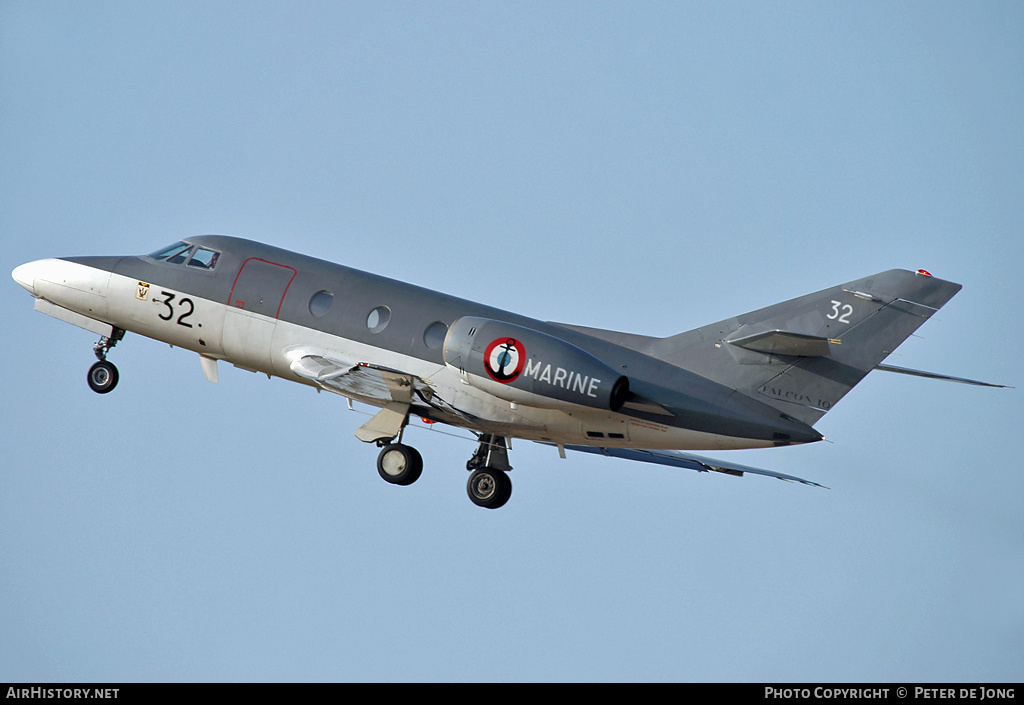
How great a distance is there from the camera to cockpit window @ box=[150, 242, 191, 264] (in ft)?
77.6

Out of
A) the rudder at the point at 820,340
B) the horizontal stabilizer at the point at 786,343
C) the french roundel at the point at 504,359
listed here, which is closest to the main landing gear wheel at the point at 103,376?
the french roundel at the point at 504,359

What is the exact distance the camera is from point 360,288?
22.0 meters

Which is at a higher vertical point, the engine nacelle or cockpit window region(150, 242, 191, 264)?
cockpit window region(150, 242, 191, 264)

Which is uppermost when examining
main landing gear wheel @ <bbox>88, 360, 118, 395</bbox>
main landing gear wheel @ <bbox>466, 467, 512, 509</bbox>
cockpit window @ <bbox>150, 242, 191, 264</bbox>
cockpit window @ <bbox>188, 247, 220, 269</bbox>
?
cockpit window @ <bbox>150, 242, 191, 264</bbox>

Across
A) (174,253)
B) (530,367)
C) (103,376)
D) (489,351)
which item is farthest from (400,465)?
(103,376)

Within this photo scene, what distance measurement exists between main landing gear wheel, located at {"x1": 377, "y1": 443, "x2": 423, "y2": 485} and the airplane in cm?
2

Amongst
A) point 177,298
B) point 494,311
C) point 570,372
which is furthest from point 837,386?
point 177,298

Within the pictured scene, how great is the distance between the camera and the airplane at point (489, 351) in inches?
767

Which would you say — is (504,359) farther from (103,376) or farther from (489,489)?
(103,376)

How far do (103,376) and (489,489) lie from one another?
815 cm

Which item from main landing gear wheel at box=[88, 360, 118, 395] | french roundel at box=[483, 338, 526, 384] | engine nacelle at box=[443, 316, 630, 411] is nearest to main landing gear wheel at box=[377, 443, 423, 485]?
engine nacelle at box=[443, 316, 630, 411]

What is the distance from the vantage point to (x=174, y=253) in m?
23.8

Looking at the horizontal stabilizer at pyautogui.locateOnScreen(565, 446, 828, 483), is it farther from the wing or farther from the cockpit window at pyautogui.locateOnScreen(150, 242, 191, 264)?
the cockpit window at pyautogui.locateOnScreen(150, 242, 191, 264)

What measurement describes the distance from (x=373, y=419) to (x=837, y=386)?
25.4 ft
